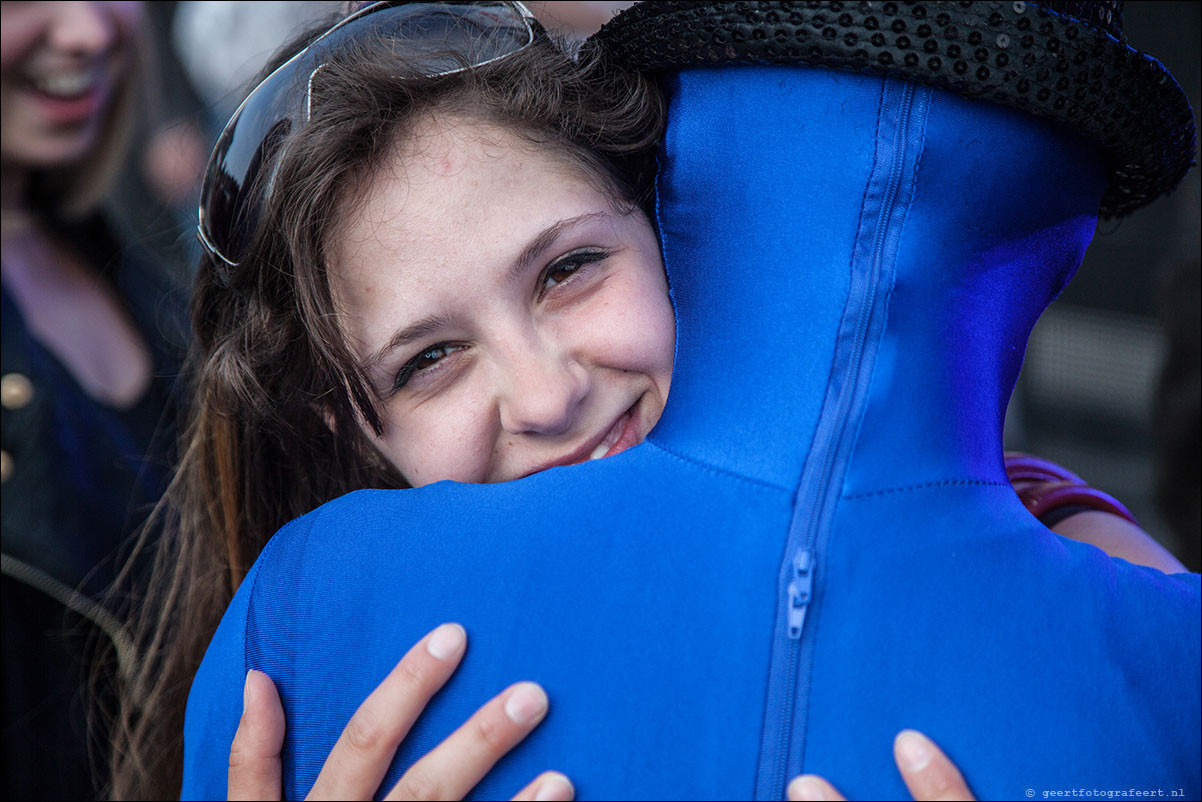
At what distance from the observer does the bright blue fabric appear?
2.43ft

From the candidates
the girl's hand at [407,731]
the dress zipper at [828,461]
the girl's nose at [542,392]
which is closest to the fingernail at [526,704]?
the girl's hand at [407,731]

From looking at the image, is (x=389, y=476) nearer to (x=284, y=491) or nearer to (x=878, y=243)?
(x=284, y=491)

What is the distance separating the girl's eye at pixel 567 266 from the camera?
115 cm

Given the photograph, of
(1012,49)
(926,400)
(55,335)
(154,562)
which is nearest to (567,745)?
(926,400)

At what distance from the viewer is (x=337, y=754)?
855 mm

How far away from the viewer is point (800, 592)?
0.75 m

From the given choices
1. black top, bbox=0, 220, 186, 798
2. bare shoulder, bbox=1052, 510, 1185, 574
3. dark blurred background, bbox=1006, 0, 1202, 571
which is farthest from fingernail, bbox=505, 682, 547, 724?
dark blurred background, bbox=1006, 0, 1202, 571

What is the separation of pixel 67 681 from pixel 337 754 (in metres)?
1.14

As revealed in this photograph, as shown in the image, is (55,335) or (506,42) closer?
(506,42)

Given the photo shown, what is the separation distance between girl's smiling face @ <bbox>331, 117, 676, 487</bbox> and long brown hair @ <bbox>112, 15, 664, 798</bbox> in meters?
0.03

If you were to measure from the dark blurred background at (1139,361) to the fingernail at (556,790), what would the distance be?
1.74m

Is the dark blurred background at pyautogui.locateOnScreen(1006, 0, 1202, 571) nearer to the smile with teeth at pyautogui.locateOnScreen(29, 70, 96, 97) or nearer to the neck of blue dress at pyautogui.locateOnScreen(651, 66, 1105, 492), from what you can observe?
the neck of blue dress at pyautogui.locateOnScreen(651, 66, 1105, 492)

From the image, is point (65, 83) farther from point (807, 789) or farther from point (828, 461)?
point (807, 789)

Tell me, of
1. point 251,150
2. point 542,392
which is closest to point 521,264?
point 542,392
